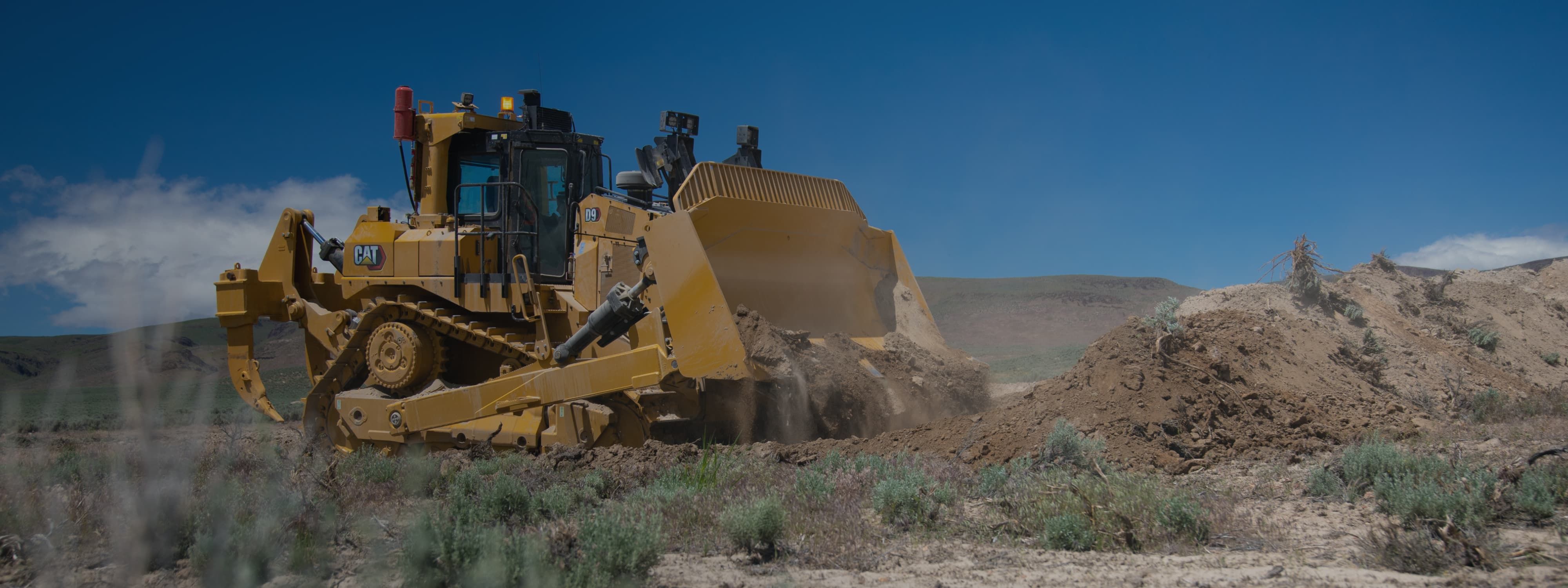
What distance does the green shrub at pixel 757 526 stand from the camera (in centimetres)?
480

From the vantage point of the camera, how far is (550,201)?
891cm

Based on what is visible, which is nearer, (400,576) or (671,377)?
(400,576)

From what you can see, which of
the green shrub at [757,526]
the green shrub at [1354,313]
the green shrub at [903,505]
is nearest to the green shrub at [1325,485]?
the green shrub at [903,505]

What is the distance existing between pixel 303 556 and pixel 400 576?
584 millimetres

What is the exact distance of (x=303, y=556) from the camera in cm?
468

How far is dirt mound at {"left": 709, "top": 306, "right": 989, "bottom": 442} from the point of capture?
746 centimetres

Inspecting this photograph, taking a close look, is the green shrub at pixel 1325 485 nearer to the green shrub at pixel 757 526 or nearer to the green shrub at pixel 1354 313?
the green shrub at pixel 757 526

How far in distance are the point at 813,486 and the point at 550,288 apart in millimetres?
3561

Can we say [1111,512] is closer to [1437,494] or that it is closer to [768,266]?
[1437,494]

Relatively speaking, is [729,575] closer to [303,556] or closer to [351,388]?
[303,556]

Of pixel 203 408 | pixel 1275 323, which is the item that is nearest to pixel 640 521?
pixel 203 408

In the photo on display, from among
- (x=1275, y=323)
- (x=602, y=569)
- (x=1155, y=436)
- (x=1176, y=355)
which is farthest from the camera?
(x=1275, y=323)

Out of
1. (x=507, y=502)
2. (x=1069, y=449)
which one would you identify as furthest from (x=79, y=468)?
→ (x=1069, y=449)

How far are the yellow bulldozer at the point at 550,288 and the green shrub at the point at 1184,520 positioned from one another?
319cm
